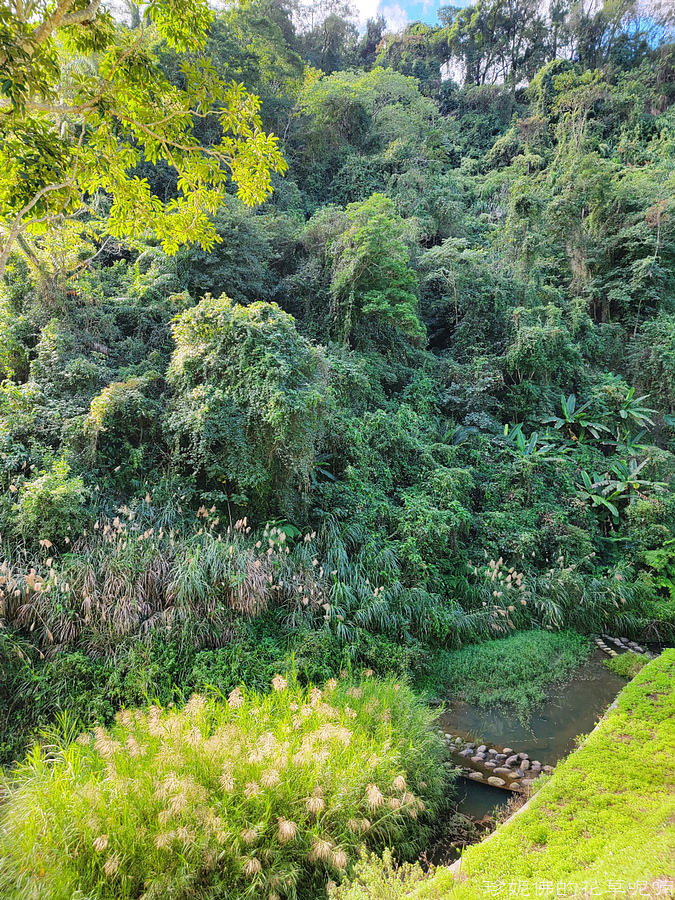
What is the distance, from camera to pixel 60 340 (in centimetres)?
685

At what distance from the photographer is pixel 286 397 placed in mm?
5836

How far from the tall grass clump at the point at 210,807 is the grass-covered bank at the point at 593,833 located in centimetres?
50

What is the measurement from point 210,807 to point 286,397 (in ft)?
13.9

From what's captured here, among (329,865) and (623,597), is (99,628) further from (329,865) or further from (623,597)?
(623,597)

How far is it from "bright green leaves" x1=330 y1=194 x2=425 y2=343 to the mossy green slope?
25.8ft

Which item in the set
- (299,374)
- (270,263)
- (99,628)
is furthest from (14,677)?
(270,263)

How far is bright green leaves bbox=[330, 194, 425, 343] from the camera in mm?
9430

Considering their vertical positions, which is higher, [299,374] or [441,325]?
[441,325]

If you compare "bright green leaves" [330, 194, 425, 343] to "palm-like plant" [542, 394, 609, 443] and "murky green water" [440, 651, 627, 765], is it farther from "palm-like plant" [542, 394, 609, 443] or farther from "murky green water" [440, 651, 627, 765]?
"murky green water" [440, 651, 627, 765]

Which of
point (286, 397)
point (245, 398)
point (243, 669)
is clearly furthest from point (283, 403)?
point (243, 669)

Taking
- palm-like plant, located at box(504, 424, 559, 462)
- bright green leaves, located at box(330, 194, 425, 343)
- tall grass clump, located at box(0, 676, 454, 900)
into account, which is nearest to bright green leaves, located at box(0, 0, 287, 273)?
tall grass clump, located at box(0, 676, 454, 900)

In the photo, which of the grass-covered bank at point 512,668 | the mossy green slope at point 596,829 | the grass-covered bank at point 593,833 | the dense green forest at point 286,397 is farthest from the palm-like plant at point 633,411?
the grass-covered bank at point 593,833

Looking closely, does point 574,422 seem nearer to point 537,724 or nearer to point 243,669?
point 537,724

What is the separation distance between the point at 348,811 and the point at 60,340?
703 centimetres
